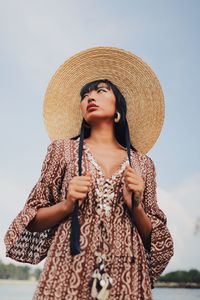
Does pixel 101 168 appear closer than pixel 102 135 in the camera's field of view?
Yes

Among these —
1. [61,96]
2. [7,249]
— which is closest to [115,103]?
[61,96]

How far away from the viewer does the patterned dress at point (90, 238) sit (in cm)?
192

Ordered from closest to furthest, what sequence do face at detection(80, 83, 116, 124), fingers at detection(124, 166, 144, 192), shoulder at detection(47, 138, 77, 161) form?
fingers at detection(124, 166, 144, 192), shoulder at detection(47, 138, 77, 161), face at detection(80, 83, 116, 124)

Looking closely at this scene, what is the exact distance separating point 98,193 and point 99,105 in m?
0.62

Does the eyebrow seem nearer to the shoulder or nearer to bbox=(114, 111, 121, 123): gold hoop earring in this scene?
bbox=(114, 111, 121, 123): gold hoop earring

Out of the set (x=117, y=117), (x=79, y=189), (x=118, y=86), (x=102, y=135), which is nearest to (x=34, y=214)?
(x=79, y=189)

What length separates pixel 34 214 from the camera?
211cm

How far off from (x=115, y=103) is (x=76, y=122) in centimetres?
37

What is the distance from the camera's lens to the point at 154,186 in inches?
96.9

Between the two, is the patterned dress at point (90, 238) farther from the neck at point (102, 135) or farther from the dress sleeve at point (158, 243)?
the neck at point (102, 135)

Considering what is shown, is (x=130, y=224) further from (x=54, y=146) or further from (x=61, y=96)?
(x=61, y=96)

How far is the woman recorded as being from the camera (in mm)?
1944

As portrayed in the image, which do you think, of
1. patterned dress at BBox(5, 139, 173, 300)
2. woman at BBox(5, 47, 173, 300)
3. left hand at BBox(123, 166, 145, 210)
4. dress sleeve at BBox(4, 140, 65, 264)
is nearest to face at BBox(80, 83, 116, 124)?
woman at BBox(5, 47, 173, 300)

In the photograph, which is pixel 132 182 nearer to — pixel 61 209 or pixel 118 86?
pixel 61 209
